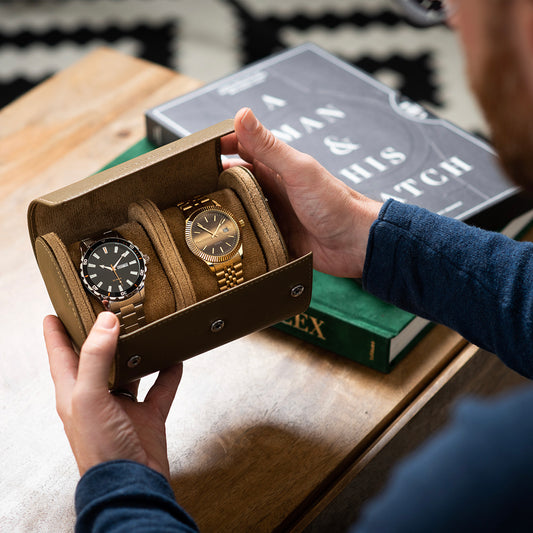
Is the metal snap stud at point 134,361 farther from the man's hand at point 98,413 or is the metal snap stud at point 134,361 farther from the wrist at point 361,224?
the wrist at point 361,224

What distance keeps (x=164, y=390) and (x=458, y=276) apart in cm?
41

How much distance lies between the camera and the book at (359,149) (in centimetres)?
103

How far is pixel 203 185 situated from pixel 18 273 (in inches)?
14.2


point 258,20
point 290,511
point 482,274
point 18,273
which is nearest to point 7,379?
point 18,273

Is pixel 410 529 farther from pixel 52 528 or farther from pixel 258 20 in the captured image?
pixel 258 20

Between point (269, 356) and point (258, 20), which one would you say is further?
point (258, 20)

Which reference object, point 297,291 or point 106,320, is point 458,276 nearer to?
point 297,291

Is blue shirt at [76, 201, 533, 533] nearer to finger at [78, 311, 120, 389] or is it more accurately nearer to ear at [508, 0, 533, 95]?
finger at [78, 311, 120, 389]

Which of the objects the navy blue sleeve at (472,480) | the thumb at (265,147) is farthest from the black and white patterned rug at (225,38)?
the navy blue sleeve at (472,480)

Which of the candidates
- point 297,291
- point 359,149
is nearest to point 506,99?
point 297,291

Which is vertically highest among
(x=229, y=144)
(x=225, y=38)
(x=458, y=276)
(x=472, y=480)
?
(x=472, y=480)

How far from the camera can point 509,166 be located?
0.60 metres

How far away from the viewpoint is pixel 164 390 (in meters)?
0.88

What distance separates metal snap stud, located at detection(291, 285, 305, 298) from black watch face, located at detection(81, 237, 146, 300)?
0.61ft
